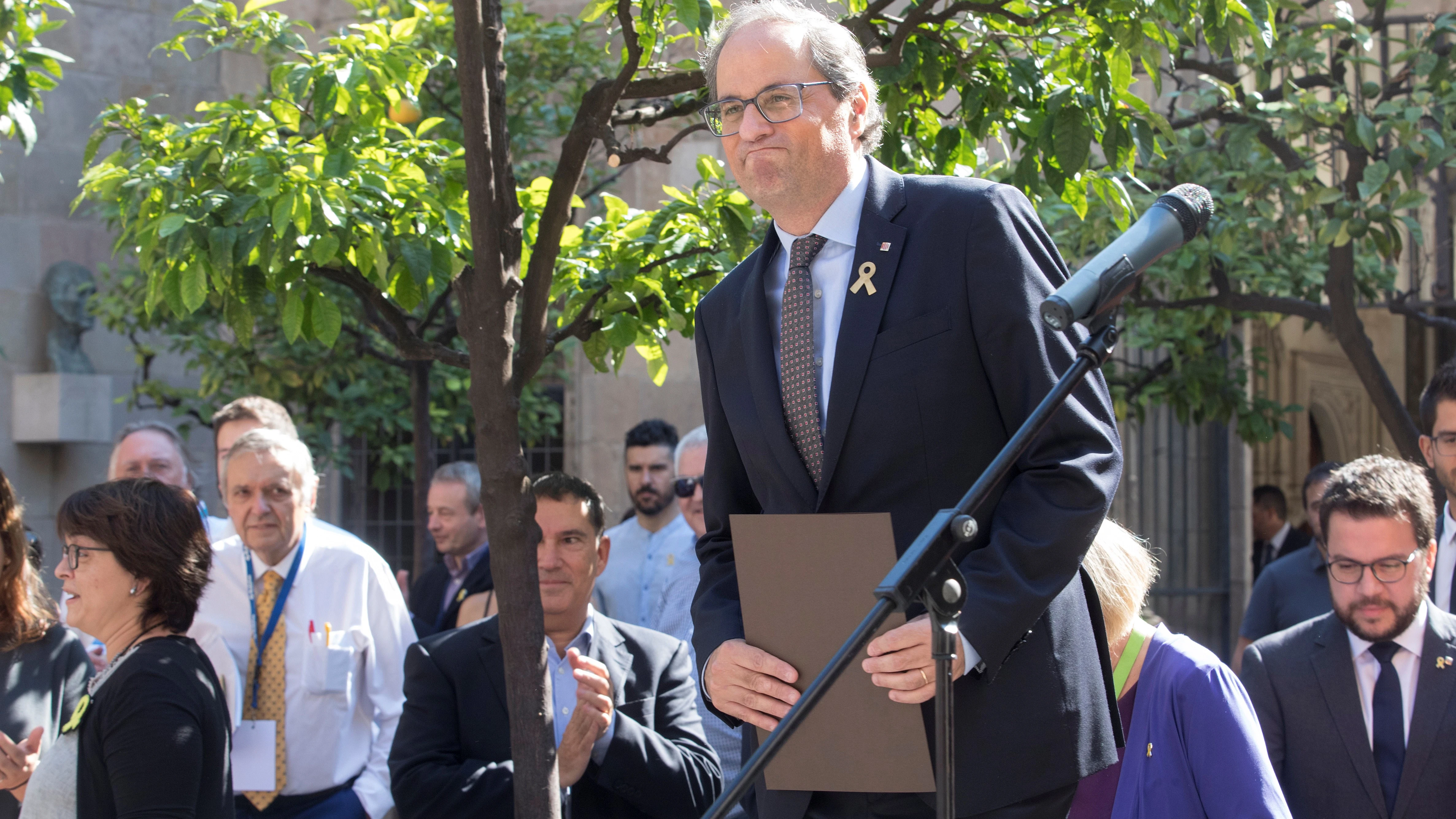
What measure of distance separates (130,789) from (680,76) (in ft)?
6.81

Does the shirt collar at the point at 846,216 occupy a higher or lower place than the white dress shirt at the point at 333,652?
higher

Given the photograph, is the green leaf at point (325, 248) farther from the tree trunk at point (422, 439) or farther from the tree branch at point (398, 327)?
the tree trunk at point (422, 439)

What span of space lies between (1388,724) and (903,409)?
7.63 feet

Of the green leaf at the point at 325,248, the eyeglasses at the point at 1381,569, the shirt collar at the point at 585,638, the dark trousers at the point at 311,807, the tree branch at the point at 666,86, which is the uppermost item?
the tree branch at the point at 666,86

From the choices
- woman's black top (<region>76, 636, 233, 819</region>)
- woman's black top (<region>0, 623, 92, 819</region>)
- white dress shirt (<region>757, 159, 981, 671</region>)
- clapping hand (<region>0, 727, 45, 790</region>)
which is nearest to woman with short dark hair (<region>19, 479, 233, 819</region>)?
woman's black top (<region>76, 636, 233, 819</region>)

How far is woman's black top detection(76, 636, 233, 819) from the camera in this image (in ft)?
9.59

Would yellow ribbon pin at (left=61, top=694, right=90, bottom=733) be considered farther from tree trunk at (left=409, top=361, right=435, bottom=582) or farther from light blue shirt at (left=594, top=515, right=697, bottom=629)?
tree trunk at (left=409, top=361, right=435, bottom=582)

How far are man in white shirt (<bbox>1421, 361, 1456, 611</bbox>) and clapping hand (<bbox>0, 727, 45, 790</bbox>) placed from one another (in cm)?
403

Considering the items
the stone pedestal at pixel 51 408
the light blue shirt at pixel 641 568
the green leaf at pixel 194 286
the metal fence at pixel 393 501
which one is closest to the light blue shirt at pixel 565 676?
the green leaf at pixel 194 286

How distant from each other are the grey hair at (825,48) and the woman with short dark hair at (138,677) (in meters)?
1.85

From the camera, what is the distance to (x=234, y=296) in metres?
3.33

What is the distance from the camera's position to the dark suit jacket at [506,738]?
3646mm

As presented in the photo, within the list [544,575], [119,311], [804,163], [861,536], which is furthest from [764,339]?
[119,311]

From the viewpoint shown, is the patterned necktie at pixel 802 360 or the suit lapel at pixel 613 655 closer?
the patterned necktie at pixel 802 360
